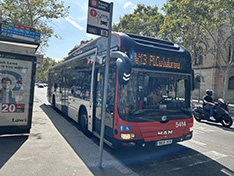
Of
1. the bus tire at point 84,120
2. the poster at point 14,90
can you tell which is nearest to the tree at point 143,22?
the bus tire at point 84,120

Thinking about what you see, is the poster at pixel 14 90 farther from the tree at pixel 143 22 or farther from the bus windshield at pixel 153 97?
the tree at pixel 143 22

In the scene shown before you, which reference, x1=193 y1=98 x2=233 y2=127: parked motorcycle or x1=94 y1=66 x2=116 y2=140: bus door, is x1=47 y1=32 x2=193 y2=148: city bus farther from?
x1=193 y1=98 x2=233 y2=127: parked motorcycle

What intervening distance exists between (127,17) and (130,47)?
27213 millimetres

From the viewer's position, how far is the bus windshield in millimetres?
4266

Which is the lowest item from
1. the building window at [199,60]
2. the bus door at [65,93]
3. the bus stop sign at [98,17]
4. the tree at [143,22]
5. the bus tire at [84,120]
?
the bus tire at [84,120]

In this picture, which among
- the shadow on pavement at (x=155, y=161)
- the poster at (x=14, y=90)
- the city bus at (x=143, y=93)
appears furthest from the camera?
the poster at (x=14, y=90)

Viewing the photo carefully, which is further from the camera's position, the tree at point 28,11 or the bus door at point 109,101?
the tree at point 28,11

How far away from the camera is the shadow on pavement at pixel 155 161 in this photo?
12.8ft

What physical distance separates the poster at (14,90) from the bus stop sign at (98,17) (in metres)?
3.38

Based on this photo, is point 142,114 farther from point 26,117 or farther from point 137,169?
point 26,117

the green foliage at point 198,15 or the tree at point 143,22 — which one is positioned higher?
the tree at point 143,22

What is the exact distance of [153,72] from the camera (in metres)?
4.64

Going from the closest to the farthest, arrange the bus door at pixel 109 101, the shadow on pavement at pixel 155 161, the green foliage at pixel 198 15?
the shadow on pavement at pixel 155 161 → the bus door at pixel 109 101 → the green foliage at pixel 198 15

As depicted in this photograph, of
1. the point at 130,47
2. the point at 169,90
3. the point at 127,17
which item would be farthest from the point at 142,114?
the point at 127,17
